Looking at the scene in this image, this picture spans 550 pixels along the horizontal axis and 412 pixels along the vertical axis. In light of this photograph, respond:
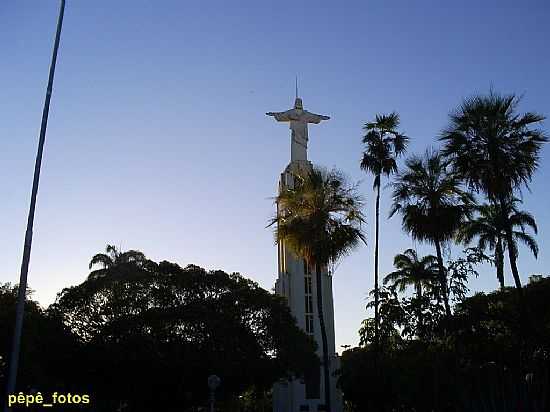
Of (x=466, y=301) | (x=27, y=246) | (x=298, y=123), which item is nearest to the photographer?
(x=27, y=246)

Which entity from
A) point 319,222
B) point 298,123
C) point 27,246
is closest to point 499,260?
point 319,222

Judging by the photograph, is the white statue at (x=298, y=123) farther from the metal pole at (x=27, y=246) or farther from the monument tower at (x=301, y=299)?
the metal pole at (x=27, y=246)

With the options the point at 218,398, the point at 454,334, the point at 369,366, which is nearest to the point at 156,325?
the point at 218,398

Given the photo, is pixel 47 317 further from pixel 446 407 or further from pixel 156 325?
pixel 446 407

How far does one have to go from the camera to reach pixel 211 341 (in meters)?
34.1

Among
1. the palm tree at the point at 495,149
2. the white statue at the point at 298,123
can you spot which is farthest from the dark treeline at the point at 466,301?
the white statue at the point at 298,123

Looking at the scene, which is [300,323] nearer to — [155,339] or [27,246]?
[155,339]

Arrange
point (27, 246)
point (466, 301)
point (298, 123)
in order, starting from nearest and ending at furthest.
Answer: point (27, 246), point (466, 301), point (298, 123)

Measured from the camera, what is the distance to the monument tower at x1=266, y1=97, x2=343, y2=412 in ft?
165

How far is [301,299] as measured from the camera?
53250 millimetres

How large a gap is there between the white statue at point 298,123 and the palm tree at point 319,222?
3085 cm

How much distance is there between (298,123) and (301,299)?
1745 centimetres

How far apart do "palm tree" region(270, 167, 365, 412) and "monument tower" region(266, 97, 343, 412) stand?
20.0 metres

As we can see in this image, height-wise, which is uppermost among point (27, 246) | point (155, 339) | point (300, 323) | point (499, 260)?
point (499, 260)
